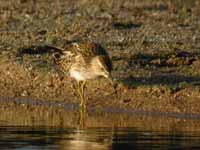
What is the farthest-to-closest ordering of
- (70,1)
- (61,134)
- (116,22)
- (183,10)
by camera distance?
(70,1), (183,10), (116,22), (61,134)

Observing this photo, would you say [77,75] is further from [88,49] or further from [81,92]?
[88,49]

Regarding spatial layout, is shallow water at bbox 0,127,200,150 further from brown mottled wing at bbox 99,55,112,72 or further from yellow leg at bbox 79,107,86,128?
brown mottled wing at bbox 99,55,112,72

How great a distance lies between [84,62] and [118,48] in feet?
10.7

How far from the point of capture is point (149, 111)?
1680 cm

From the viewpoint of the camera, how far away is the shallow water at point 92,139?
13281mm

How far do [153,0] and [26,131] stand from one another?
13381 millimetres

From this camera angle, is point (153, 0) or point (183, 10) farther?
point (153, 0)

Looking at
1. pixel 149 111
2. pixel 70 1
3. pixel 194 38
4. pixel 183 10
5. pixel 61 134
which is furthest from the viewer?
pixel 70 1

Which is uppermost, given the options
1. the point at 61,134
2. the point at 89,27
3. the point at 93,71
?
the point at 89,27

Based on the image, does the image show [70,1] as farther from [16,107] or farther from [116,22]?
[16,107]

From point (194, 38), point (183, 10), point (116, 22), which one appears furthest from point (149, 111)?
point (183, 10)

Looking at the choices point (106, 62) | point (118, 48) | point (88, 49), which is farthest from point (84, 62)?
point (118, 48)

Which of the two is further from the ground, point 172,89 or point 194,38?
point 194,38

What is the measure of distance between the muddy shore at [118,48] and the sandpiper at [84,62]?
52 centimetres
